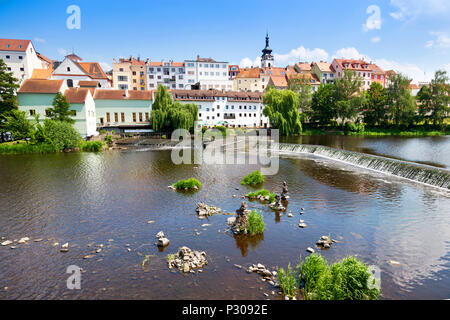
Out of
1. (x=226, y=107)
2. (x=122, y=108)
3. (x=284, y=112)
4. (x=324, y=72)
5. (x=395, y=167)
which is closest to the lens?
(x=395, y=167)

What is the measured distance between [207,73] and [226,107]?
1002 inches

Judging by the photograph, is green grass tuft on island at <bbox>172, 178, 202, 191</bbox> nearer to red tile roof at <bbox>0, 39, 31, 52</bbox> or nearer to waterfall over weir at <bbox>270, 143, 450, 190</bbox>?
waterfall over weir at <bbox>270, 143, 450, 190</bbox>

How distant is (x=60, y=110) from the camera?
4556 cm

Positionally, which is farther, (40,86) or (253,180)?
(40,86)

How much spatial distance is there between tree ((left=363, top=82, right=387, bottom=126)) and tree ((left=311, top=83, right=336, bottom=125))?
831cm

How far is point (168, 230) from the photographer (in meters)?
14.9

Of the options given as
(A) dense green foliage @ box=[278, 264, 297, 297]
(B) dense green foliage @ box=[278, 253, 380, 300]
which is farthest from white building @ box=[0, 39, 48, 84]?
(B) dense green foliage @ box=[278, 253, 380, 300]

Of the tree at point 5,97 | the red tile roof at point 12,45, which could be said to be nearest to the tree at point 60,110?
the tree at point 5,97

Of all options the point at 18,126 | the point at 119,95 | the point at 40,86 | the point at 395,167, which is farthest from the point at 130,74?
the point at 395,167

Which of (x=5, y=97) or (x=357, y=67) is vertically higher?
(x=357, y=67)

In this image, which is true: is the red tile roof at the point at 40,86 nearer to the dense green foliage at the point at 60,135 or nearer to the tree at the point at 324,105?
the dense green foliage at the point at 60,135

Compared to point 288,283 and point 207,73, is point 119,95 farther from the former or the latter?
point 288,283

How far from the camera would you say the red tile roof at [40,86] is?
46681 mm

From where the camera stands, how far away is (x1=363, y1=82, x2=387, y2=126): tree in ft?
226
